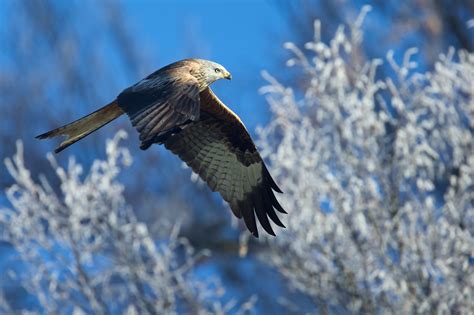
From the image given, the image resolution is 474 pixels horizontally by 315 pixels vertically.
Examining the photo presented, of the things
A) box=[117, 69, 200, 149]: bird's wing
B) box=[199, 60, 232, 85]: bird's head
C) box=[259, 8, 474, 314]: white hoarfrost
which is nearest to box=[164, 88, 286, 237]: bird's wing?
box=[199, 60, 232, 85]: bird's head

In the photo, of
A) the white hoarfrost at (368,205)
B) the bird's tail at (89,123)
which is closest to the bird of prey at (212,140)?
the bird's tail at (89,123)

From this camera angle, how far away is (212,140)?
6.13 m

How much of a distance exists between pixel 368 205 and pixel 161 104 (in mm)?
2783

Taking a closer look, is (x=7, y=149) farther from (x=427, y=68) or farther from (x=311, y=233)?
(x=311, y=233)

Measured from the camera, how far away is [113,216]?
299 inches

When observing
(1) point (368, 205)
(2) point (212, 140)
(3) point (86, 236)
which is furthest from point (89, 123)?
(1) point (368, 205)

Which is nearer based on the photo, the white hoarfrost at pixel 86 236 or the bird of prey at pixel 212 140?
the bird of prey at pixel 212 140

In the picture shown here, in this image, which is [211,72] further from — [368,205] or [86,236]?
[86,236]

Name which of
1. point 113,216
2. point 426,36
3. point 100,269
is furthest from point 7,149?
point 113,216

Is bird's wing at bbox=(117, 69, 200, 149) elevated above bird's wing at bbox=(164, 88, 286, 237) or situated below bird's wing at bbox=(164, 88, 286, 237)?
above

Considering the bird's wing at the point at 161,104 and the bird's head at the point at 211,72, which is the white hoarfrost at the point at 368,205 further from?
the bird's wing at the point at 161,104

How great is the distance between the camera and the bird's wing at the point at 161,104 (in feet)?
15.5

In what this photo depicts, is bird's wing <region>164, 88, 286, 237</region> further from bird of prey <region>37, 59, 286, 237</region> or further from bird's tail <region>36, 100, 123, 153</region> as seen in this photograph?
bird's tail <region>36, 100, 123, 153</region>

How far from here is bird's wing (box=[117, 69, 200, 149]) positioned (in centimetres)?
472
